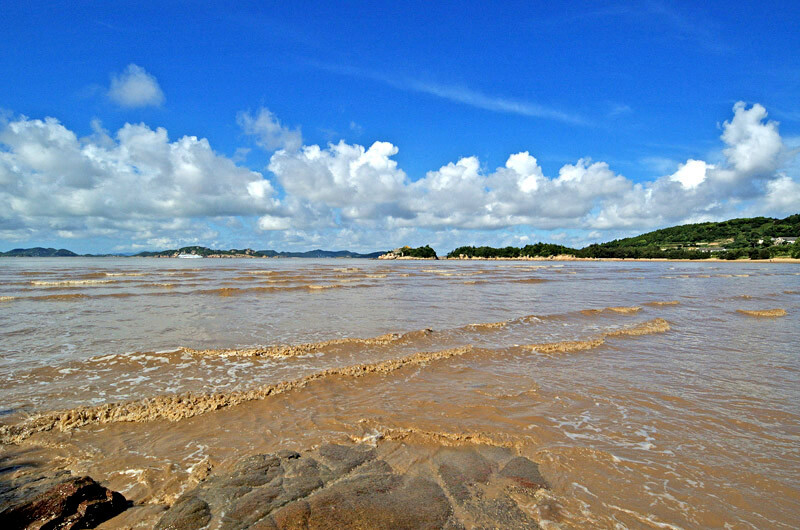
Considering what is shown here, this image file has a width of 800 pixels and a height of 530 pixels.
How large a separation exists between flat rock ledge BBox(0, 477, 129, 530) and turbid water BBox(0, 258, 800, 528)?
13.2 inches

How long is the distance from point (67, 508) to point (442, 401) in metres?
5.40

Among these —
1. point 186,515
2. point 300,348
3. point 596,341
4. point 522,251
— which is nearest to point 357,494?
point 186,515

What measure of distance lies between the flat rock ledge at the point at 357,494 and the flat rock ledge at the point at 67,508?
63 cm

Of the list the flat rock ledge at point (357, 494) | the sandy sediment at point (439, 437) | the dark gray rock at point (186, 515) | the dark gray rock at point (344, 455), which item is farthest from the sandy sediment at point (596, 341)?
the dark gray rock at point (186, 515)

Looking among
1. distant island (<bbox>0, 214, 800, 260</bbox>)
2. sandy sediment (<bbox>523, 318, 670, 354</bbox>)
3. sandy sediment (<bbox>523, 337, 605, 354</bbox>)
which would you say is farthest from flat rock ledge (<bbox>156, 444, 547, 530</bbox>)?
distant island (<bbox>0, 214, 800, 260</bbox>)

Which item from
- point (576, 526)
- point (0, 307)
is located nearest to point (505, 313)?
point (576, 526)

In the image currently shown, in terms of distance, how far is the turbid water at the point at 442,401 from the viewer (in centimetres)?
449

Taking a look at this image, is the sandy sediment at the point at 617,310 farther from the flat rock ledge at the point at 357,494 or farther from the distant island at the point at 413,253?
the distant island at the point at 413,253

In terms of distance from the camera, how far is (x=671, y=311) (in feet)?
59.1

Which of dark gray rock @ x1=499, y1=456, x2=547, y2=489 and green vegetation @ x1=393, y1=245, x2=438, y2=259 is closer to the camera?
dark gray rock @ x1=499, y1=456, x2=547, y2=489

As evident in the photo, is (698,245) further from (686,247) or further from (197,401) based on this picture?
(197,401)

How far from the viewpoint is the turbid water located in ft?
14.7

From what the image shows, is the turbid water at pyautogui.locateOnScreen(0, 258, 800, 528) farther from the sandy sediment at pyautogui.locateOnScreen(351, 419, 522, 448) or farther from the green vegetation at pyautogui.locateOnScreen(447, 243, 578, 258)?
the green vegetation at pyautogui.locateOnScreen(447, 243, 578, 258)

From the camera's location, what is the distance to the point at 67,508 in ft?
11.6
